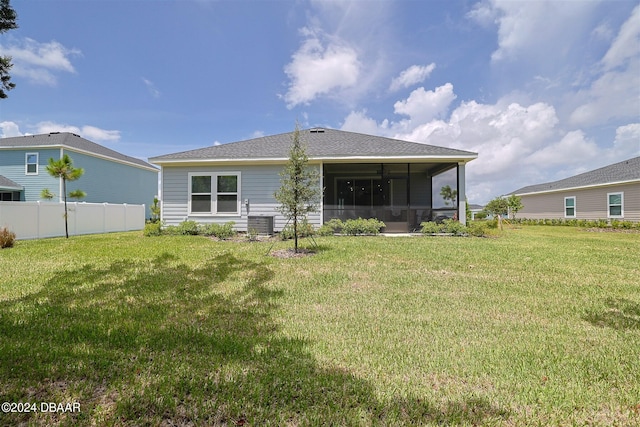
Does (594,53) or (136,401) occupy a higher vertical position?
(594,53)

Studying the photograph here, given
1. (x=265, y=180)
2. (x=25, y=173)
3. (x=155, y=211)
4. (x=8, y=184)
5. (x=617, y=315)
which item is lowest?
(x=617, y=315)

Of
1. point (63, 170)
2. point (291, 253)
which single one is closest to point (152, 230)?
point (63, 170)

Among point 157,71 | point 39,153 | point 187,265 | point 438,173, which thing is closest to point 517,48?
point 438,173

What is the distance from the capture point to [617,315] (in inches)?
142

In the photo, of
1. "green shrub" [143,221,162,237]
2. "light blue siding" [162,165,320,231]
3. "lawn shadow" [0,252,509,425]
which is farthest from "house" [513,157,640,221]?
"green shrub" [143,221,162,237]

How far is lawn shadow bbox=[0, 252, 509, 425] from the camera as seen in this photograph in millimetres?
1771

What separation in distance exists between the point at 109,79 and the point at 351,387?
1692 centimetres

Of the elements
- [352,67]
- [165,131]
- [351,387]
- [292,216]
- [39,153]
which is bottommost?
[351,387]

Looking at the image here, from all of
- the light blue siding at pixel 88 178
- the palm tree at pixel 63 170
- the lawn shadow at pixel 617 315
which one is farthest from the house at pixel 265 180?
the lawn shadow at pixel 617 315

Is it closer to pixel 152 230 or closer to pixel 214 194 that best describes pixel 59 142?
pixel 152 230

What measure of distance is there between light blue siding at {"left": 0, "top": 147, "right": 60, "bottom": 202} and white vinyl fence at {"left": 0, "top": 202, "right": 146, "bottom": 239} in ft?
15.2

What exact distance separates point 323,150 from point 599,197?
21078 mm

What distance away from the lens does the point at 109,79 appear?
13070mm

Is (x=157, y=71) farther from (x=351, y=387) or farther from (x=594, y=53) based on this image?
(x=594, y=53)
